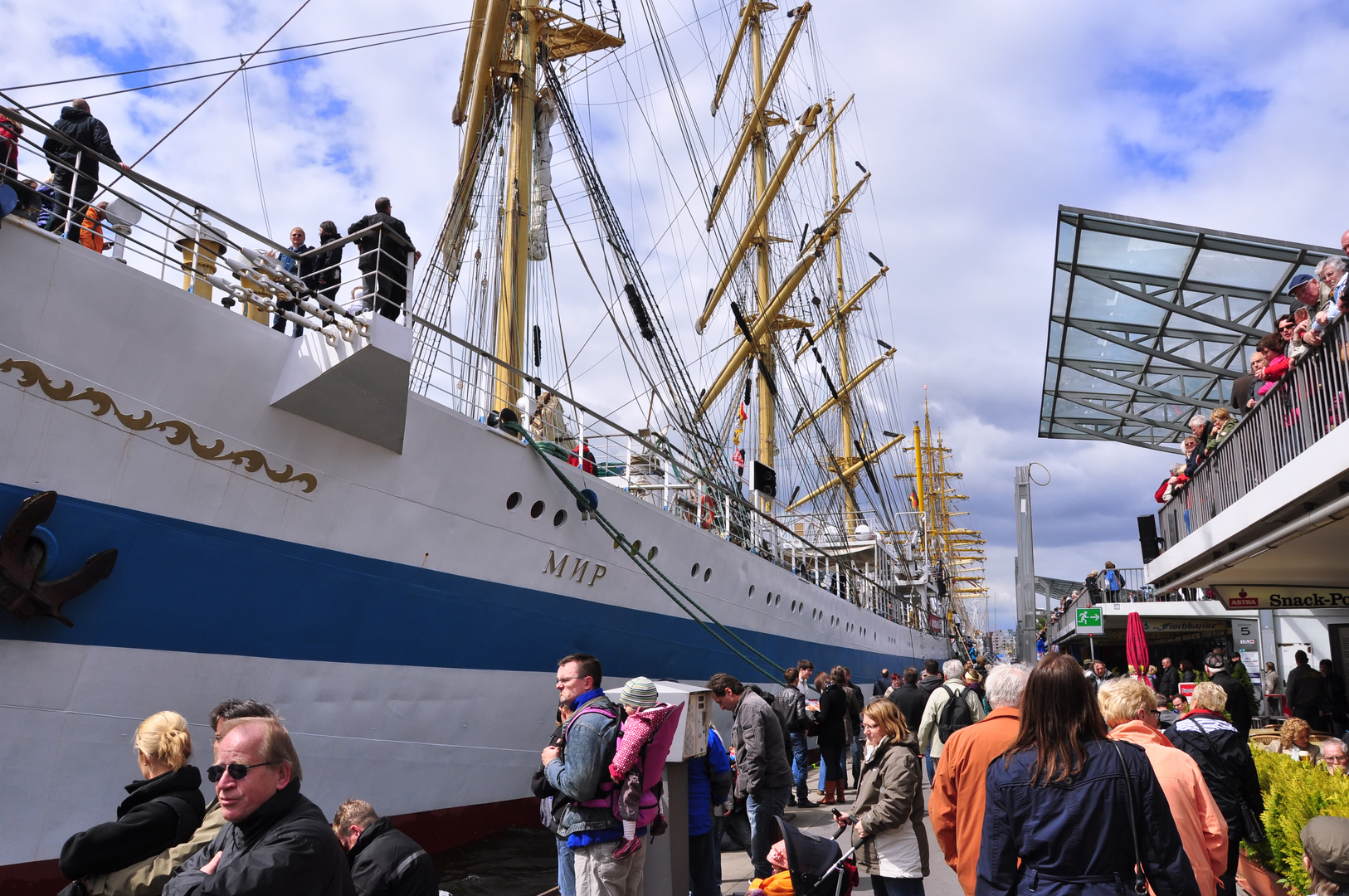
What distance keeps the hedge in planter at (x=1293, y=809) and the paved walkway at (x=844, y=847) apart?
1862 millimetres

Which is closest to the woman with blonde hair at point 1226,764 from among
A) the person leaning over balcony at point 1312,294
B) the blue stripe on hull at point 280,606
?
the person leaning over balcony at point 1312,294

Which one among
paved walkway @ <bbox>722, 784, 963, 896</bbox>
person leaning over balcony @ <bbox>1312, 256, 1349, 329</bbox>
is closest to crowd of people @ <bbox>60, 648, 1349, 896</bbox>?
paved walkway @ <bbox>722, 784, 963, 896</bbox>

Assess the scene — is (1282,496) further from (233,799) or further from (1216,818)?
(233,799)

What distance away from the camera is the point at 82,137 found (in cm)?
653

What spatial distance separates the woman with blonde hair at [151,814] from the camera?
2.75 meters

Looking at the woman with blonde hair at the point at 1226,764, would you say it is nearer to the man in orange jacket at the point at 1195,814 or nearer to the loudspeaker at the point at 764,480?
the man in orange jacket at the point at 1195,814

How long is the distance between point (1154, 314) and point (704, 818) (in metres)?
12.3

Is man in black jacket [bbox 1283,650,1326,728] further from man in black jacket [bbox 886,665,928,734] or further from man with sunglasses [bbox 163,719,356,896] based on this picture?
man with sunglasses [bbox 163,719,356,896]

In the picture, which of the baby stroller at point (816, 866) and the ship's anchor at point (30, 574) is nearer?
the baby stroller at point (816, 866)

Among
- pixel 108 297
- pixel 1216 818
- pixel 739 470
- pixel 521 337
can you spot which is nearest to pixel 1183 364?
pixel 739 470

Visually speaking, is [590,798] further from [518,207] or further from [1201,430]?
[1201,430]

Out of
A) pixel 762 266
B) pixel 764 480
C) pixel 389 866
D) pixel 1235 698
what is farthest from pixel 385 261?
pixel 762 266

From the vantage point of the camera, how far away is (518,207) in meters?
12.9

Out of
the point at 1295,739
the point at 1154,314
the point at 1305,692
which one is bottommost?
the point at 1295,739
